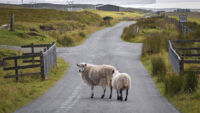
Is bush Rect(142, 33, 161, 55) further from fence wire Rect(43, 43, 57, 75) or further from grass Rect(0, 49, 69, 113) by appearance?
grass Rect(0, 49, 69, 113)

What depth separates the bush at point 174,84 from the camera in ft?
45.3

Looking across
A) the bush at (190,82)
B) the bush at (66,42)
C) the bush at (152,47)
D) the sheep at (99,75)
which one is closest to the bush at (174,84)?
the bush at (190,82)

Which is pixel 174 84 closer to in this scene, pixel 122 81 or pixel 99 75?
pixel 122 81

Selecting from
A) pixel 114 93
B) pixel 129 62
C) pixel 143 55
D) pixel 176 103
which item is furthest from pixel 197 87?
pixel 143 55

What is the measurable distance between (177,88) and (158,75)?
15.4ft

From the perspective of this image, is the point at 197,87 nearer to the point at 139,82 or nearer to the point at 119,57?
the point at 139,82

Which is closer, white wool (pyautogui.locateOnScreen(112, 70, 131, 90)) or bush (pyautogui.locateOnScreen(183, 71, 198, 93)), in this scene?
white wool (pyautogui.locateOnScreen(112, 70, 131, 90))

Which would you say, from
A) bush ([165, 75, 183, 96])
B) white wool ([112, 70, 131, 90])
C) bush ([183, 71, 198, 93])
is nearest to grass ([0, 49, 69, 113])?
white wool ([112, 70, 131, 90])

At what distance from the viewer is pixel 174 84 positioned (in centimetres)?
1390

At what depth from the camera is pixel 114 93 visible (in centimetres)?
1528

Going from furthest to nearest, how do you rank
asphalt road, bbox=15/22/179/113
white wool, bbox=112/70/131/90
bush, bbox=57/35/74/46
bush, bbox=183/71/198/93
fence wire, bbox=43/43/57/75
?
bush, bbox=57/35/74/46 → fence wire, bbox=43/43/57/75 → bush, bbox=183/71/198/93 → white wool, bbox=112/70/131/90 → asphalt road, bbox=15/22/179/113

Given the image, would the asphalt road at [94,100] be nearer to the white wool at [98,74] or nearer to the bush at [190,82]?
the white wool at [98,74]

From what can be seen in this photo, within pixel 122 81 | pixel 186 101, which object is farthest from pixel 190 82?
pixel 122 81

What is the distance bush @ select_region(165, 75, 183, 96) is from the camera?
45.3ft
